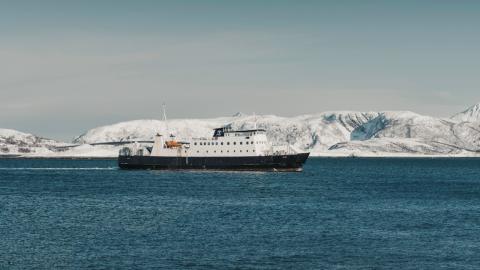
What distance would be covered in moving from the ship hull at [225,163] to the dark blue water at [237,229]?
37533mm

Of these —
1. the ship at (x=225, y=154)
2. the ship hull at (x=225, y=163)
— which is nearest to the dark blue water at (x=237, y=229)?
the ship hull at (x=225, y=163)

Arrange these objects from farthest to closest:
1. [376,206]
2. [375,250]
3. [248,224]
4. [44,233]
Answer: [376,206] → [248,224] → [44,233] → [375,250]

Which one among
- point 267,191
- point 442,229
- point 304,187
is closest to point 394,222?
point 442,229

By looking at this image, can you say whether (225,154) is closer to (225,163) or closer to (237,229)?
(225,163)

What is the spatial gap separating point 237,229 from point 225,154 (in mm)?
77773

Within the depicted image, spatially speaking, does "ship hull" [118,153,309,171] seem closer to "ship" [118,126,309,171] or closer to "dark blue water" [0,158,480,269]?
"ship" [118,126,309,171]

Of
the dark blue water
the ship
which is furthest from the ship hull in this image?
the dark blue water

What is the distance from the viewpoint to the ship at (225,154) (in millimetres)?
126125

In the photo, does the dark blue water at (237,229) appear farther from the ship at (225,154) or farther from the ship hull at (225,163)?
the ship at (225,154)

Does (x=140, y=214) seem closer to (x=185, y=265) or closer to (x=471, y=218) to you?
(x=185, y=265)

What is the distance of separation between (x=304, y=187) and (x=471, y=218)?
38511 mm

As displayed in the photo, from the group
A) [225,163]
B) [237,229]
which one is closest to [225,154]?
[225,163]

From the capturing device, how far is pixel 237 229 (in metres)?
50.6

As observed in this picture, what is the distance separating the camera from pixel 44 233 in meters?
48.3
